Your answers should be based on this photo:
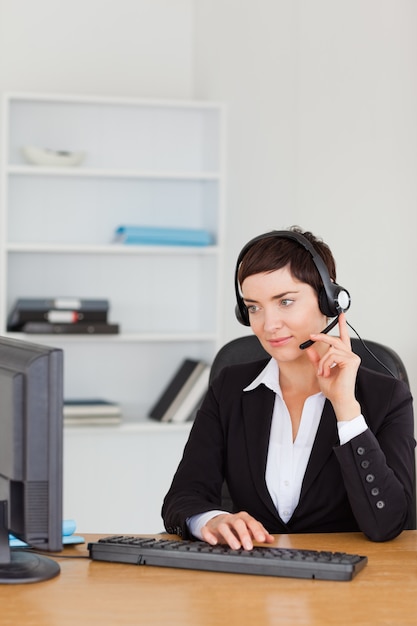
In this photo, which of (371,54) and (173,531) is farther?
(371,54)

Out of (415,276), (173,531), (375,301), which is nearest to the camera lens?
(173,531)

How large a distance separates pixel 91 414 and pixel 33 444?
2.43 meters

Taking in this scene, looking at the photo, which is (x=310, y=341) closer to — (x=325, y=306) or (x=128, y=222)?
(x=325, y=306)

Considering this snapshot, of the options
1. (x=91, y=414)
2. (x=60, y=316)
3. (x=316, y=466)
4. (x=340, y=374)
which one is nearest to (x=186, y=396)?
(x=91, y=414)

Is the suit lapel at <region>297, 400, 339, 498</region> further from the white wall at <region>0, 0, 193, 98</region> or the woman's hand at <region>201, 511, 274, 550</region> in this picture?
the white wall at <region>0, 0, 193, 98</region>

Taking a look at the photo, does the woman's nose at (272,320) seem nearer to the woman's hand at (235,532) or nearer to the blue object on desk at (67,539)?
the woman's hand at (235,532)

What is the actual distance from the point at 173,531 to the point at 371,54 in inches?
61.3

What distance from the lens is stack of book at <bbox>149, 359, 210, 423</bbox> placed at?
157 inches

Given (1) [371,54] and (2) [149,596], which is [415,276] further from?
(2) [149,596]

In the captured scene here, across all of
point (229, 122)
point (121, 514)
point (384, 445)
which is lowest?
point (121, 514)

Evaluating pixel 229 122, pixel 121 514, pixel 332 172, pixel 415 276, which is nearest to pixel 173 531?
pixel 415 276

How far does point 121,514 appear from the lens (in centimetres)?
393

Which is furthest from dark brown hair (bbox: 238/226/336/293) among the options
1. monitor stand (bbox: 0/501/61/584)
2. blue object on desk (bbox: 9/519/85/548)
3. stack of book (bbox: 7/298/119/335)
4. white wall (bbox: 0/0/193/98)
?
white wall (bbox: 0/0/193/98)

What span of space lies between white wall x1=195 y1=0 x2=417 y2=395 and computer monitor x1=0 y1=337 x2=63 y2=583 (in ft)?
4.50
